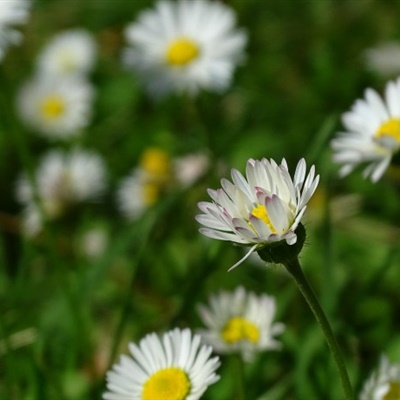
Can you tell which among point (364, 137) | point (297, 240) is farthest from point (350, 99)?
point (297, 240)

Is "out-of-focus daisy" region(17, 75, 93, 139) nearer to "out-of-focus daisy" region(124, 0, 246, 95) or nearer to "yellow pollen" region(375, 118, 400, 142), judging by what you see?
"out-of-focus daisy" region(124, 0, 246, 95)

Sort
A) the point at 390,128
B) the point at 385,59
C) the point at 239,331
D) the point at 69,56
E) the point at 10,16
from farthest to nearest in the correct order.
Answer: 1. the point at 69,56
2. the point at 385,59
3. the point at 10,16
4. the point at 390,128
5. the point at 239,331

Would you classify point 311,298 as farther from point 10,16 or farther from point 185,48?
point 185,48

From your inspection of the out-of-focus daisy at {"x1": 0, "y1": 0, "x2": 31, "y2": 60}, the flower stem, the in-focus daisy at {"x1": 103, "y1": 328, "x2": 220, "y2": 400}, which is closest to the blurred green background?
the out-of-focus daisy at {"x1": 0, "y1": 0, "x2": 31, "y2": 60}

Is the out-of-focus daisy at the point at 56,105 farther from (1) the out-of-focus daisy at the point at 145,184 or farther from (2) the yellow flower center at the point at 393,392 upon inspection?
(2) the yellow flower center at the point at 393,392

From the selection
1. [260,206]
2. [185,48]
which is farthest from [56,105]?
[260,206]

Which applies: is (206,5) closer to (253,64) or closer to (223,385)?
(253,64)
